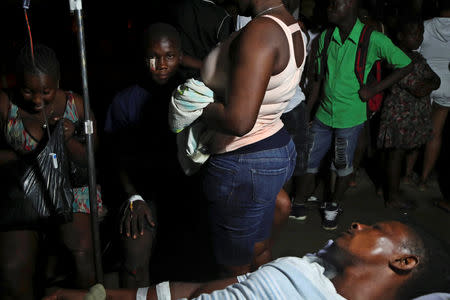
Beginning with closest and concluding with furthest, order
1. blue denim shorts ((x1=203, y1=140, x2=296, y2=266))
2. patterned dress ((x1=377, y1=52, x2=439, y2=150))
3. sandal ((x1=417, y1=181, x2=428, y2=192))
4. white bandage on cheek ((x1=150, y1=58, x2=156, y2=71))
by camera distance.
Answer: blue denim shorts ((x1=203, y1=140, x2=296, y2=266))
white bandage on cheek ((x1=150, y1=58, x2=156, y2=71))
patterned dress ((x1=377, y1=52, x2=439, y2=150))
sandal ((x1=417, y1=181, x2=428, y2=192))

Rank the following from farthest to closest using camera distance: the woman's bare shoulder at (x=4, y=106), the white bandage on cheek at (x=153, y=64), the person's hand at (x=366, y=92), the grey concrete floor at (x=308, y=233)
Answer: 1. the person's hand at (x=366, y=92)
2. the grey concrete floor at (x=308, y=233)
3. the white bandage on cheek at (x=153, y=64)
4. the woman's bare shoulder at (x=4, y=106)

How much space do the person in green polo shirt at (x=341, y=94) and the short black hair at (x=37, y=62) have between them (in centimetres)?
220

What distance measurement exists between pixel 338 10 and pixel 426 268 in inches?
94.0

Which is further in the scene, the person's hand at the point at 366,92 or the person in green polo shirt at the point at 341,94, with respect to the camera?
the person's hand at the point at 366,92

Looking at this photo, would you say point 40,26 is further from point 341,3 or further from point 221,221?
point 221,221

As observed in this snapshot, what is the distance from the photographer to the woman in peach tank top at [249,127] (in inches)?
57.7

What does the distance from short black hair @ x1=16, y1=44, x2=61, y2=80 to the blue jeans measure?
2.23 m

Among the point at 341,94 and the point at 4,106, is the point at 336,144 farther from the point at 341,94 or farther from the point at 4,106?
the point at 4,106

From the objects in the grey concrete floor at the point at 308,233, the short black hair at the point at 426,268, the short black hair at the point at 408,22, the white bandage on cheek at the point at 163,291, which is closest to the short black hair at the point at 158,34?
the grey concrete floor at the point at 308,233

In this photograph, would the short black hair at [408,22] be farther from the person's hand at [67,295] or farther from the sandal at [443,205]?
the person's hand at [67,295]

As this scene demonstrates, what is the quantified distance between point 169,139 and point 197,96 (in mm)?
897

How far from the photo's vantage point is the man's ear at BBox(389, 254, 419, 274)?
1.30 m

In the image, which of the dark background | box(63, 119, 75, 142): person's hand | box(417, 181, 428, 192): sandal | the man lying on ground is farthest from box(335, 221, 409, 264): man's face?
the dark background

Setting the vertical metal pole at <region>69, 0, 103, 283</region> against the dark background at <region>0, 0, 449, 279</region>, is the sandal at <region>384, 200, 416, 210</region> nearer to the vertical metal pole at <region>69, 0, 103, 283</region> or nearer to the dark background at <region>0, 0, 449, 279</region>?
the dark background at <region>0, 0, 449, 279</region>
